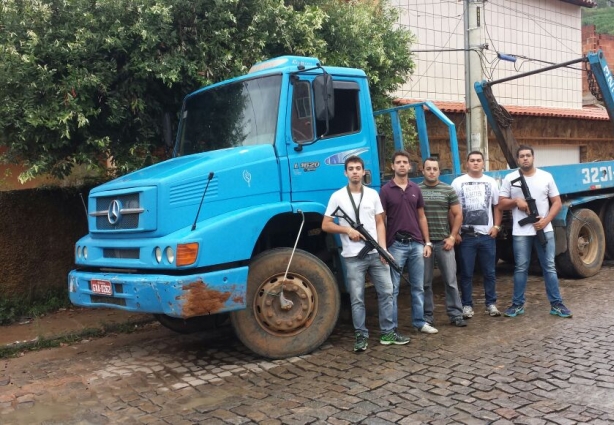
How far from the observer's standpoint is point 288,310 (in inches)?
212

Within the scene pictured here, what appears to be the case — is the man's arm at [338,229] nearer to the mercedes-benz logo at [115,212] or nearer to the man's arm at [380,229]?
the man's arm at [380,229]

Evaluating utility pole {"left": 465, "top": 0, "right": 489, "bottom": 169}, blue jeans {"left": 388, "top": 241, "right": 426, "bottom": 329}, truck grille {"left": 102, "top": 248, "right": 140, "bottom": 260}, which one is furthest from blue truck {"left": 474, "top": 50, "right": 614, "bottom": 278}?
truck grille {"left": 102, "top": 248, "right": 140, "bottom": 260}

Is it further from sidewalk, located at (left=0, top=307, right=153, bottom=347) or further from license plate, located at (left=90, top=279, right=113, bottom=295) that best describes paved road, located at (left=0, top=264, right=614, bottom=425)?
license plate, located at (left=90, top=279, right=113, bottom=295)

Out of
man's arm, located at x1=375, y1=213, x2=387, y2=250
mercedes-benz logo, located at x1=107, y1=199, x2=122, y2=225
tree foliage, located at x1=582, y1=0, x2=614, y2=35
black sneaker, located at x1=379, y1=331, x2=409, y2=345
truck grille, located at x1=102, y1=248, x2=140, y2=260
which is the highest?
tree foliage, located at x1=582, y1=0, x2=614, y2=35

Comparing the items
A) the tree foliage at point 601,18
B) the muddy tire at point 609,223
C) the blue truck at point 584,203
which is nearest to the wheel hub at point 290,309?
the blue truck at point 584,203

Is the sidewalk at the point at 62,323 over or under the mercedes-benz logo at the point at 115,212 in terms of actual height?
under

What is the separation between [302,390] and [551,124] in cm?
1424

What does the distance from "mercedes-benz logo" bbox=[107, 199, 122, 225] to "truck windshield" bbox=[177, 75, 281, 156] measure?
3.88 ft

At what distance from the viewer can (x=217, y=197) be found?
16.8 ft

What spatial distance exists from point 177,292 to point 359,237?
1.65 m

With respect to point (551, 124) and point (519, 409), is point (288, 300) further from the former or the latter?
point (551, 124)

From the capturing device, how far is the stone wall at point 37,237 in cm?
A: 775

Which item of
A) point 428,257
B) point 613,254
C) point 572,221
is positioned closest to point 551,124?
point 613,254

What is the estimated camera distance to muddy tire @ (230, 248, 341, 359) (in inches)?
207
